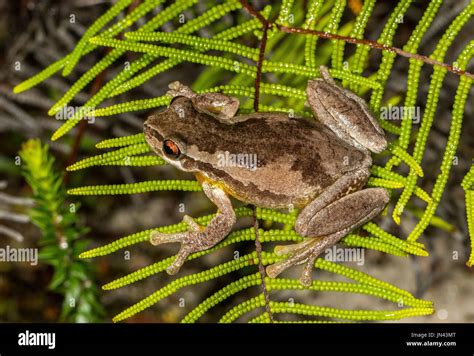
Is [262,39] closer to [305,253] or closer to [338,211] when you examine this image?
[338,211]

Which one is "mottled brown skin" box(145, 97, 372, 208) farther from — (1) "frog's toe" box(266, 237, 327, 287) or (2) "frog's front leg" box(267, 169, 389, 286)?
(1) "frog's toe" box(266, 237, 327, 287)

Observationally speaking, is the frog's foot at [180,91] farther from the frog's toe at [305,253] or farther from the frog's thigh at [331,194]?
the frog's toe at [305,253]

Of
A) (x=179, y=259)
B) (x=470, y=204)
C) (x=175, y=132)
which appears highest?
(x=175, y=132)

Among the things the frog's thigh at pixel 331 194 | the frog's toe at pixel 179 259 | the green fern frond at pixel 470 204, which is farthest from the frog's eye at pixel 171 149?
the green fern frond at pixel 470 204

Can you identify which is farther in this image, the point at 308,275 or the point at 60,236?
the point at 60,236

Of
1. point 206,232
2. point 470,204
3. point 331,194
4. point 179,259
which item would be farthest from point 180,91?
point 470,204

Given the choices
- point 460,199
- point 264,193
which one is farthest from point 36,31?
point 460,199
